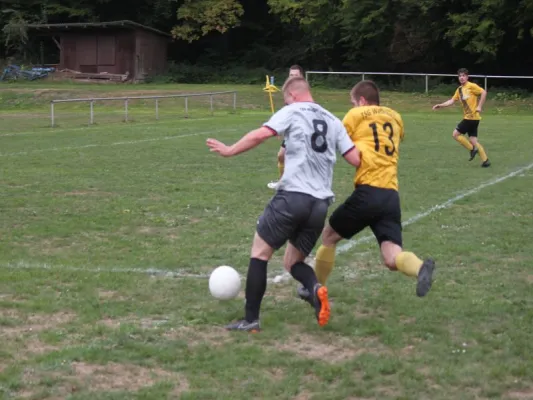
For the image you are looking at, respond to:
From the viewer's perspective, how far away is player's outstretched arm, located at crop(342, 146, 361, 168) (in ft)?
20.0

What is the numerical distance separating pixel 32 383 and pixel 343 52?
50.8 metres

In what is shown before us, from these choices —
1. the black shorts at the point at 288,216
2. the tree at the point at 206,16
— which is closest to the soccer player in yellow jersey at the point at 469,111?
the black shorts at the point at 288,216

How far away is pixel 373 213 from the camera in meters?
6.22

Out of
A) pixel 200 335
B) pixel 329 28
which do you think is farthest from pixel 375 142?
pixel 329 28

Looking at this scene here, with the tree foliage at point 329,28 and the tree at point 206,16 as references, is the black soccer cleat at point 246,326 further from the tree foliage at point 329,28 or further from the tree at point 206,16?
the tree at point 206,16

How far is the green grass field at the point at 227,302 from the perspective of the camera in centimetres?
500

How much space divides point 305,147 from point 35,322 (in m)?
2.32

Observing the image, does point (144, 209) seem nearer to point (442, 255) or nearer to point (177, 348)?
point (442, 255)

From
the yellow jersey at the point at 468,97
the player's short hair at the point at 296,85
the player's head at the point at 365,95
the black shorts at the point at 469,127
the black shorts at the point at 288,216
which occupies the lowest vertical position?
the black shorts at the point at 469,127

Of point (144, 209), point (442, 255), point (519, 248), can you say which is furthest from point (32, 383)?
point (144, 209)

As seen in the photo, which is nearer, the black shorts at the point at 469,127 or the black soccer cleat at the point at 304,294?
the black soccer cleat at the point at 304,294

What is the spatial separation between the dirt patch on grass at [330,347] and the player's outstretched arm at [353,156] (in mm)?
1270

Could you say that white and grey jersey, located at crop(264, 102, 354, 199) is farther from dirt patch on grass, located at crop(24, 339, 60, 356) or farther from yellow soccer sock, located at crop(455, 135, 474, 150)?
yellow soccer sock, located at crop(455, 135, 474, 150)

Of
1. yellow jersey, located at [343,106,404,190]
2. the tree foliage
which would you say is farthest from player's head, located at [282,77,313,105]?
the tree foliage
